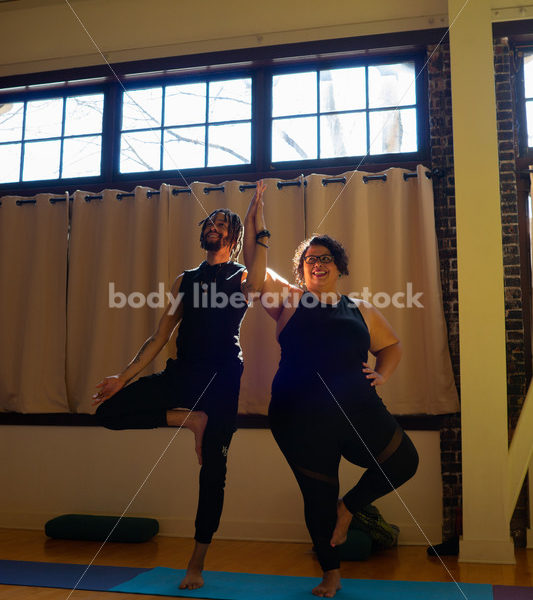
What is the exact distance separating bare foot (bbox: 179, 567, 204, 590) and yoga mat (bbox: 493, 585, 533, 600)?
1.40 metres

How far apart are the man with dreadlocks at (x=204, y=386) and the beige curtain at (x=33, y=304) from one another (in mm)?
1617

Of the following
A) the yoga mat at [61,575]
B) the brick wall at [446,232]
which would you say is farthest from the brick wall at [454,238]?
the yoga mat at [61,575]

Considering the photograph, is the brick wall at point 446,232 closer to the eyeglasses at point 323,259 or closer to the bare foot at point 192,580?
the eyeglasses at point 323,259

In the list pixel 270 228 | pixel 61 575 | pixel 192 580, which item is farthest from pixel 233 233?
pixel 61 575

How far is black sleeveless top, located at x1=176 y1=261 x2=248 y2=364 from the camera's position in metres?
3.47

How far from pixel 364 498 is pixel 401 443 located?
321 millimetres

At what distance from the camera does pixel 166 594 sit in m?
3.15

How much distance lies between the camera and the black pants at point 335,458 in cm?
319

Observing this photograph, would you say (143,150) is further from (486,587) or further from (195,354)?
(486,587)

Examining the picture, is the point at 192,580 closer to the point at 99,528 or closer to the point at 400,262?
the point at 99,528

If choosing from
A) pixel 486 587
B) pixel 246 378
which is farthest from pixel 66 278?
pixel 486 587

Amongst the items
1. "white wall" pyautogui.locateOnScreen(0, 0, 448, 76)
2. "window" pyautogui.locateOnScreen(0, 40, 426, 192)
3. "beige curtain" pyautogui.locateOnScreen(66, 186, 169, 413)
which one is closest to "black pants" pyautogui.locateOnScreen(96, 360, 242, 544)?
"beige curtain" pyautogui.locateOnScreen(66, 186, 169, 413)

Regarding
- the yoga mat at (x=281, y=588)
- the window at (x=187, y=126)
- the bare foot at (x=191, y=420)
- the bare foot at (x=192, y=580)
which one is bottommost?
the yoga mat at (x=281, y=588)

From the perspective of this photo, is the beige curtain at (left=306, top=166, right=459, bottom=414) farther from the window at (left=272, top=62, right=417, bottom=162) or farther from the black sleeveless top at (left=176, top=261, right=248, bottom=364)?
the black sleeveless top at (left=176, top=261, right=248, bottom=364)
